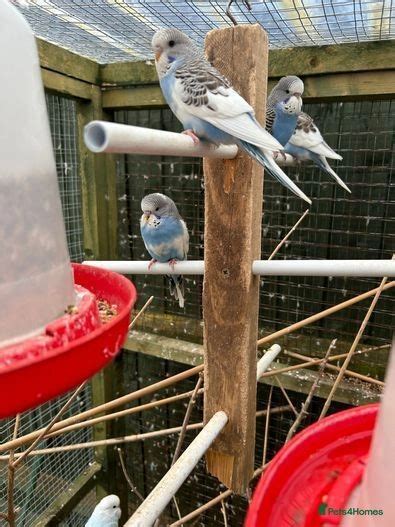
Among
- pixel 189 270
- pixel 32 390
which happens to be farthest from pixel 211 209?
pixel 32 390

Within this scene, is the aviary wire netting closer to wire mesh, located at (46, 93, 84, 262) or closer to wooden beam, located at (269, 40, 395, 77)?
wire mesh, located at (46, 93, 84, 262)

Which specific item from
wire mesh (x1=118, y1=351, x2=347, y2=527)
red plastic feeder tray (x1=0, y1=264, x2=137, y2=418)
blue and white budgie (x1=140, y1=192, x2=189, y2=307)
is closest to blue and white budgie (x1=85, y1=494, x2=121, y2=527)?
wire mesh (x1=118, y1=351, x2=347, y2=527)

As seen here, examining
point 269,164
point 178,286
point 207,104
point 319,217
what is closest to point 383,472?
point 269,164

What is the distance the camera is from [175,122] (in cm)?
138

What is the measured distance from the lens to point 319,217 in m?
1.30

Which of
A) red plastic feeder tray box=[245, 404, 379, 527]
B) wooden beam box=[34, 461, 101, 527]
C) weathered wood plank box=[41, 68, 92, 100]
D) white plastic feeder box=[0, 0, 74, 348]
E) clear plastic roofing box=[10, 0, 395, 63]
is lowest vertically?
wooden beam box=[34, 461, 101, 527]

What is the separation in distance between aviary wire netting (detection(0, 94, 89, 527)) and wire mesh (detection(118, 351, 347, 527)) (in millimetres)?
225

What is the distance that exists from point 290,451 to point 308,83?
105 centimetres

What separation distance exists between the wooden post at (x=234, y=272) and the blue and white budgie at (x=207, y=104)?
4 cm

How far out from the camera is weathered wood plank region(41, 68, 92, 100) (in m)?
1.12

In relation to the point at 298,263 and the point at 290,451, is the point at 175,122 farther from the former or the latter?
the point at 290,451

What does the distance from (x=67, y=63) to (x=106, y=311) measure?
102 cm

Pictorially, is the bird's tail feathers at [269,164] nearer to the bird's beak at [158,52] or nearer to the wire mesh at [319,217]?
the bird's beak at [158,52]

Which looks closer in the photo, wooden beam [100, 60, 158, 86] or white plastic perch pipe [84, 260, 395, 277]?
white plastic perch pipe [84, 260, 395, 277]
